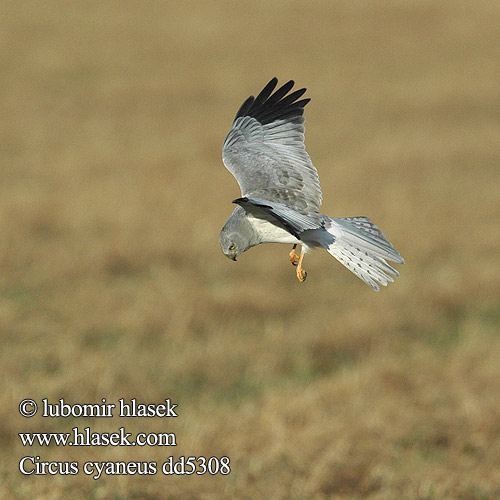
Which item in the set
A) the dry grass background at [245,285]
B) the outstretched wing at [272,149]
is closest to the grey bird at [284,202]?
the outstretched wing at [272,149]

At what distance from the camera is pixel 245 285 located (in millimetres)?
12336

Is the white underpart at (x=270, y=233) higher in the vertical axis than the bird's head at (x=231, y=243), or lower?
higher

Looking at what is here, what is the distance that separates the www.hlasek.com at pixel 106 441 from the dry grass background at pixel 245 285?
12cm

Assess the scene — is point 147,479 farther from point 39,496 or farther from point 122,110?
point 122,110

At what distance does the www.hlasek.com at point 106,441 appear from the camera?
7.31m

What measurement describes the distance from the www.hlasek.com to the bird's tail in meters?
4.37

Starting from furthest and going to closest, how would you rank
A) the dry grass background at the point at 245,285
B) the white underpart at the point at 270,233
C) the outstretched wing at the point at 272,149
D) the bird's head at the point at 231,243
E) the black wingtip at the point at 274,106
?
the dry grass background at the point at 245,285, the black wingtip at the point at 274,106, the outstretched wing at the point at 272,149, the white underpart at the point at 270,233, the bird's head at the point at 231,243

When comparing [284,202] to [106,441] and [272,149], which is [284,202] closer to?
[272,149]

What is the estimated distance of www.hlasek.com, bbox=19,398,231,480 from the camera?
7309 millimetres

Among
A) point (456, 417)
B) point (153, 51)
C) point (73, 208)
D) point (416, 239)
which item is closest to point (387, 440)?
point (456, 417)

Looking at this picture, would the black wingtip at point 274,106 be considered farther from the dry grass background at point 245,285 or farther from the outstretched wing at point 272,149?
the dry grass background at point 245,285

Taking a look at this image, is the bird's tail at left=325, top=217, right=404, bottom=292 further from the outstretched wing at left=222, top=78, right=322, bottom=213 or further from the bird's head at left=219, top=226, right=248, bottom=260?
the bird's head at left=219, top=226, right=248, bottom=260

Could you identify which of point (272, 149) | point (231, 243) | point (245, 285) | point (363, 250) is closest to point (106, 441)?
point (245, 285)

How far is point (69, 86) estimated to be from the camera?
23.5 meters
